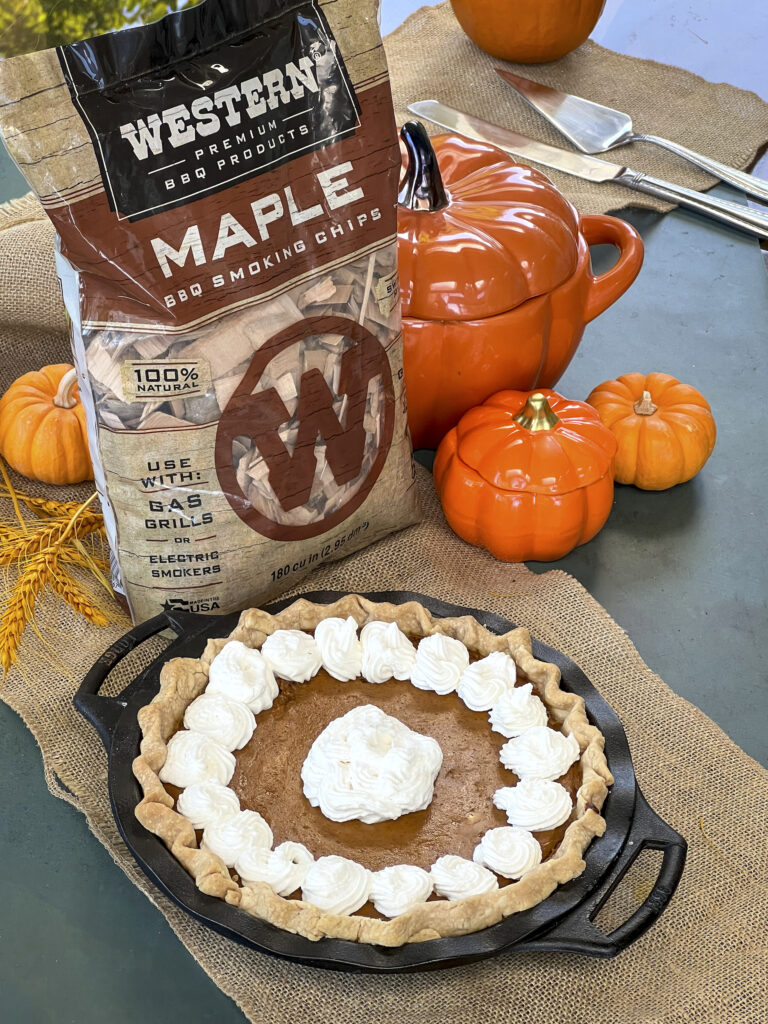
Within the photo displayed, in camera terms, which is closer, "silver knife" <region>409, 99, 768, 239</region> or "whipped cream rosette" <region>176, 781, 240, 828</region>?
"whipped cream rosette" <region>176, 781, 240, 828</region>

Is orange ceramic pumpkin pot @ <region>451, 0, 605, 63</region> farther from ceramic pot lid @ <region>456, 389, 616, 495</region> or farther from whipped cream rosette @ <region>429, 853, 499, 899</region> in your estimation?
whipped cream rosette @ <region>429, 853, 499, 899</region>

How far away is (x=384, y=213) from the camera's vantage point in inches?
49.3

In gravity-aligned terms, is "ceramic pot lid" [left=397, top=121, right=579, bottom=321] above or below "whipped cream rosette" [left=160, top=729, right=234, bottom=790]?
above

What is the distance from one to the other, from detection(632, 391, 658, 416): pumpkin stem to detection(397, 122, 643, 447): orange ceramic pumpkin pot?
0.12 m

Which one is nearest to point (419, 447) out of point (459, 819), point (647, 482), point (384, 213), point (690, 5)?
point (647, 482)

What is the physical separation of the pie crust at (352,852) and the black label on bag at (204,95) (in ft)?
1.57

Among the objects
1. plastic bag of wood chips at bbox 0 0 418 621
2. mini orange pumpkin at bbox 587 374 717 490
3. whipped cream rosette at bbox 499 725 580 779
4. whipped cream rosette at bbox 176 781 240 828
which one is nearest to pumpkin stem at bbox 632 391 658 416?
mini orange pumpkin at bbox 587 374 717 490

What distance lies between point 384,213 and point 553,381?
0.44m

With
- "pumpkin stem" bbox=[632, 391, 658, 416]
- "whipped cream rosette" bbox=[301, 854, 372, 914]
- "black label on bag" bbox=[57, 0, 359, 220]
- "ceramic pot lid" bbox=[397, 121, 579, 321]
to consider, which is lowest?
"pumpkin stem" bbox=[632, 391, 658, 416]

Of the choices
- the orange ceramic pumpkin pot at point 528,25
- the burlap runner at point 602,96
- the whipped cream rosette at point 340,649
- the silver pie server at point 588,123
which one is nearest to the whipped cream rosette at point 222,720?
the whipped cream rosette at point 340,649

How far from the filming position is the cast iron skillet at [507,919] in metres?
0.93

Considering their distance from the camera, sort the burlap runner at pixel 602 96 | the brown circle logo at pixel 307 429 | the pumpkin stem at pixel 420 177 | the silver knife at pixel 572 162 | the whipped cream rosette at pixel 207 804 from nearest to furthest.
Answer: the whipped cream rosette at pixel 207 804 < the brown circle logo at pixel 307 429 < the pumpkin stem at pixel 420 177 < the silver knife at pixel 572 162 < the burlap runner at pixel 602 96

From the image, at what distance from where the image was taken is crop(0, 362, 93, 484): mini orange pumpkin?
4.94 feet

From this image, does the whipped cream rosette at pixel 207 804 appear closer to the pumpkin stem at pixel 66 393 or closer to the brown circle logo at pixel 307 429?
the brown circle logo at pixel 307 429
